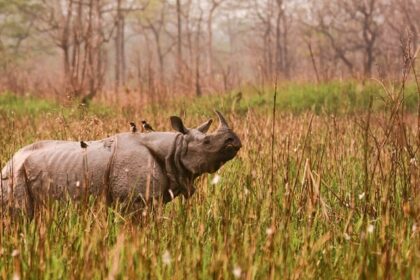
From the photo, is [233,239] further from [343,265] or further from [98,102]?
[98,102]

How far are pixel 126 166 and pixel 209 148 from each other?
16.5 inches

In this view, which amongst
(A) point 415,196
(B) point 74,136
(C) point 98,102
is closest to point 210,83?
(C) point 98,102

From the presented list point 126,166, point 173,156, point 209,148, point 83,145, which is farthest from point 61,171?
point 209,148

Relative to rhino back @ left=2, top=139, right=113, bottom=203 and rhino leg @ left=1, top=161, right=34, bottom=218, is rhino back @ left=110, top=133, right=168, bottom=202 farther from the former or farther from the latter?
rhino leg @ left=1, top=161, right=34, bottom=218

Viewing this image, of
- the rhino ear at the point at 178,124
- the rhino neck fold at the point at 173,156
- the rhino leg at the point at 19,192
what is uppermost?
the rhino ear at the point at 178,124

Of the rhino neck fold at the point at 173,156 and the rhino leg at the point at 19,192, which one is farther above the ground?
the rhino neck fold at the point at 173,156

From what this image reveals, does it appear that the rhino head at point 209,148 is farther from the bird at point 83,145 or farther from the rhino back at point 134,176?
the bird at point 83,145

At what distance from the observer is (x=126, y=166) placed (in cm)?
274

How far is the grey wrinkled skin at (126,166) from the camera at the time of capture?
8.91 ft

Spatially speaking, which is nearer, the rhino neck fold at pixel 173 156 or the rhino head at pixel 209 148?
the rhino head at pixel 209 148

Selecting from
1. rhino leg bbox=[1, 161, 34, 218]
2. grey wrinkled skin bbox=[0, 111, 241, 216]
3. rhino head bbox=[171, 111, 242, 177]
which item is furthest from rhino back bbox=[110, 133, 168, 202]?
rhino leg bbox=[1, 161, 34, 218]

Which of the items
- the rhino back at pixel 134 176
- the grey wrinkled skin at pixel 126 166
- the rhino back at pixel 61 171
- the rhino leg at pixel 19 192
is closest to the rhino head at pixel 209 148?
the grey wrinkled skin at pixel 126 166

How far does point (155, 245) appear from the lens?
2.13 metres

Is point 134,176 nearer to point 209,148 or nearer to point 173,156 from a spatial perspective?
point 173,156
